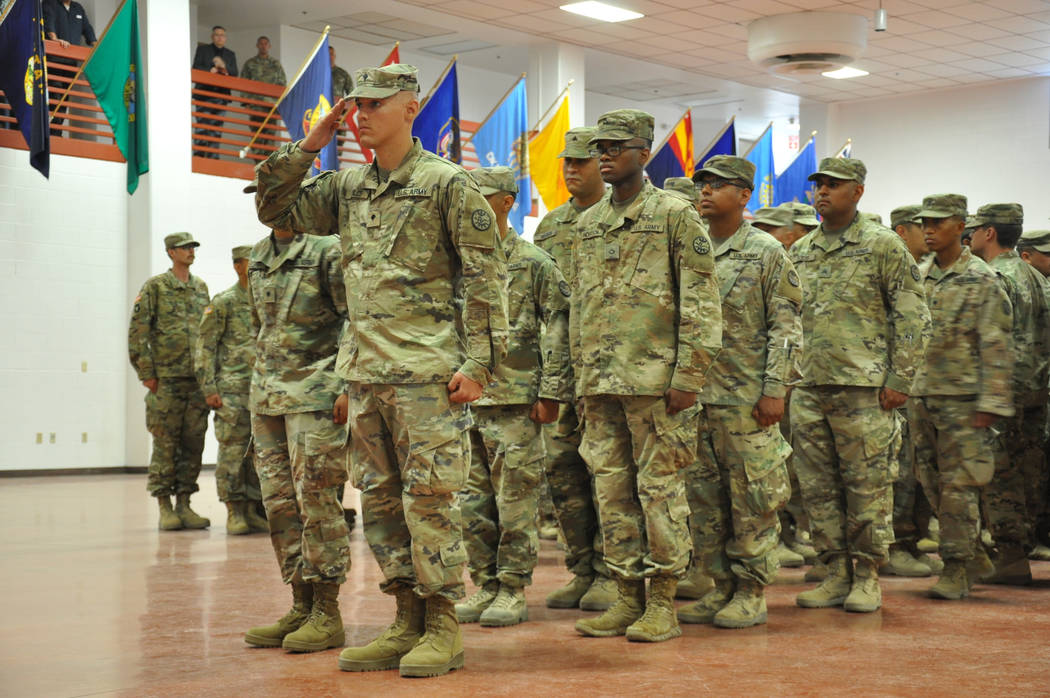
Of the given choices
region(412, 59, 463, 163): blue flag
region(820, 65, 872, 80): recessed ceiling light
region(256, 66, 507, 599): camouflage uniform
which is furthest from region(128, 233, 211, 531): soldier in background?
region(820, 65, 872, 80): recessed ceiling light

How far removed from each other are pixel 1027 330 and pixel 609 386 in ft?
9.36

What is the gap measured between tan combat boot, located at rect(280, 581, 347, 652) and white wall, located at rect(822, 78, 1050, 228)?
615 inches

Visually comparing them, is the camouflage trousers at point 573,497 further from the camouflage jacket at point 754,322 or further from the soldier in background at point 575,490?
the camouflage jacket at point 754,322

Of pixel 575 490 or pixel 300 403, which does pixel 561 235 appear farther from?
pixel 300 403

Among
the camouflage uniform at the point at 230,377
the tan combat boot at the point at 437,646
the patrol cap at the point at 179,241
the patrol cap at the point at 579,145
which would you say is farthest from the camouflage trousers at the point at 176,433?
the tan combat boot at the point at 437,646

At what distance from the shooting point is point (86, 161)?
12125 millimetres

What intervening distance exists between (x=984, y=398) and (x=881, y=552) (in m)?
0.86

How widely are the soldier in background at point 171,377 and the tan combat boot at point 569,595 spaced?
3744 millimetres

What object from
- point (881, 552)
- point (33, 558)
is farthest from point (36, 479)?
point (881, 552)

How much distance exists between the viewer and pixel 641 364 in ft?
13.5

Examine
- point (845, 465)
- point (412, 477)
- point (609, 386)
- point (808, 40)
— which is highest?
point (808, 40)

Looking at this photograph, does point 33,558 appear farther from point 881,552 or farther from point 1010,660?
point 1010,660

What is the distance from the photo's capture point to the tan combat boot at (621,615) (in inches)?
165

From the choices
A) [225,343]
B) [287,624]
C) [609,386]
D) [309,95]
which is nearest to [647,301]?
[609,386]
